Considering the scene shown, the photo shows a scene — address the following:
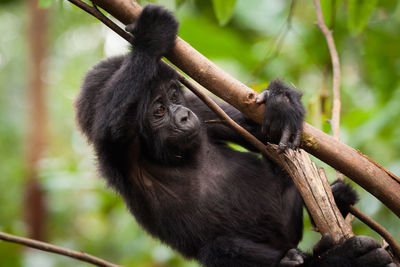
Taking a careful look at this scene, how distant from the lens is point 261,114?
8.10 ft

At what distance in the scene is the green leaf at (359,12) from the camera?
3260 millimetres

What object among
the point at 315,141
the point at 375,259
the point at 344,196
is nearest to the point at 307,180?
the point at 315,141

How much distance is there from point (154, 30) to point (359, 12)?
1635 millimetres

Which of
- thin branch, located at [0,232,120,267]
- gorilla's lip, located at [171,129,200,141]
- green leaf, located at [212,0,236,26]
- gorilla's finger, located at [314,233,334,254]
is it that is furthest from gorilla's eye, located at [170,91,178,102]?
gorilla's finger, located at [314,233,334,254]

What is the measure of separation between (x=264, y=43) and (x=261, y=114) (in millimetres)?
4648

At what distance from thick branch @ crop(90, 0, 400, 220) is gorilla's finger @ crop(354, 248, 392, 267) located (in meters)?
0.28

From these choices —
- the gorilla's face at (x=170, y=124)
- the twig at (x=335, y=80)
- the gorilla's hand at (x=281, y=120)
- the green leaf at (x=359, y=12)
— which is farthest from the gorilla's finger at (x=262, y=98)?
the green leaf at (x=359, y=12)

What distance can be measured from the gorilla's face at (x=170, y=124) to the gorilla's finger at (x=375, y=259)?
1296mm

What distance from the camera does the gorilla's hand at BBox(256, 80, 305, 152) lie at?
2.43 meters

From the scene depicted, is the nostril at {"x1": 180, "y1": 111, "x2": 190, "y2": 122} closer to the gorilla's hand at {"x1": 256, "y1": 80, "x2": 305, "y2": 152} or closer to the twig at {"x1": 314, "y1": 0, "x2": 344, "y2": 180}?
the gorilla's hand at {"x1": 256, "y1": 80, "x2": 305, "y2": 152}

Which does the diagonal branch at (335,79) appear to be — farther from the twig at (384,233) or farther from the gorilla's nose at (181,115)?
the gorilla's nose at (181,115)

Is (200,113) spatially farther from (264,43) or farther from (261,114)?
(264,43)

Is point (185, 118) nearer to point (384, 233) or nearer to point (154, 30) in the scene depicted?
point (154, 30)

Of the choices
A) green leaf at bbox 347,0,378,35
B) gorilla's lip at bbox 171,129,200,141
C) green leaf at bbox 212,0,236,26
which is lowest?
gorilla's lip at bbox 171,129,200,141
